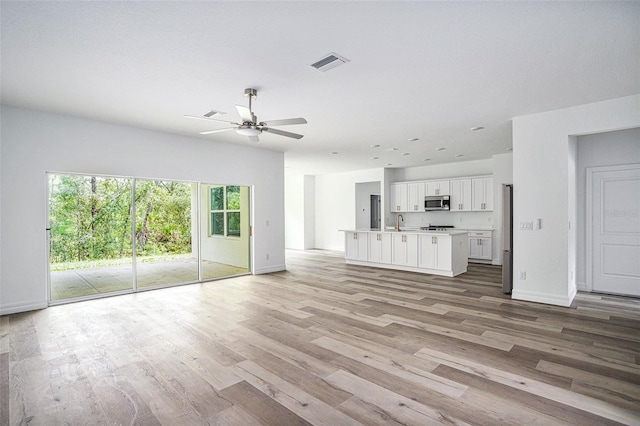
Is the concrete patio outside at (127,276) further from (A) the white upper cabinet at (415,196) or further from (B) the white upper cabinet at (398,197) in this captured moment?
(A) the white upper cabinet at (415,196)

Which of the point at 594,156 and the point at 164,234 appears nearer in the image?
the point at 594,156

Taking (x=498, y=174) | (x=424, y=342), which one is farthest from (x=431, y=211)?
(x=424, y=342)

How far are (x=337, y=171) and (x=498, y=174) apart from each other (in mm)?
5068

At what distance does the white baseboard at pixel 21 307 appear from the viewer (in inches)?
171

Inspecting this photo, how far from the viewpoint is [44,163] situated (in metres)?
4.64

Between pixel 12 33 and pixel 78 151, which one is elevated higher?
pixel 12 33

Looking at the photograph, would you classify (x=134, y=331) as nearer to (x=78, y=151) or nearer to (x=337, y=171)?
(x=78, y=151)

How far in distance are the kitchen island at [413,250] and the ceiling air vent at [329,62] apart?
4626mm

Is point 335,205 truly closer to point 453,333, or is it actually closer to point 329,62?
point 453,333

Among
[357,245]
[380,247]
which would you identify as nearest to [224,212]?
[357,245]

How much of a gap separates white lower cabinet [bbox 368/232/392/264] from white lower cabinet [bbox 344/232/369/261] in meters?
0.15

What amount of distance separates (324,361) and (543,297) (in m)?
3.73

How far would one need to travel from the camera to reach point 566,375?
2.60 m

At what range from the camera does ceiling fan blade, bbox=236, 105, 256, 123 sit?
356cm
